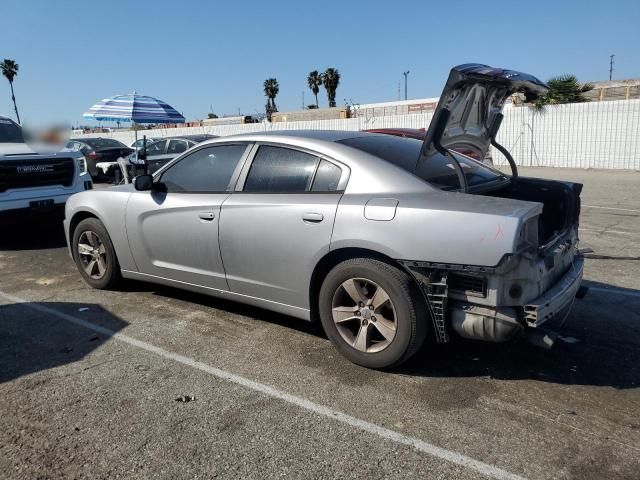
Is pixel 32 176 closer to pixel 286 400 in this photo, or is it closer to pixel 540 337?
pixel 286 400

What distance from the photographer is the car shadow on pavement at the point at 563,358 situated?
3535 millimetres

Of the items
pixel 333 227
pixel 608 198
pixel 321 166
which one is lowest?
pixel 608 198

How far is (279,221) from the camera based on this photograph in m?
3.90

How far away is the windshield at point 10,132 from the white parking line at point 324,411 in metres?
5.24

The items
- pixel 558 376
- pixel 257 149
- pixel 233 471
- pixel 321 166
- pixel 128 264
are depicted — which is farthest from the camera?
pixel 128 264

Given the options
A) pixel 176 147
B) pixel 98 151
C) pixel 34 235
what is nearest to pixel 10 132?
pixel 34 235

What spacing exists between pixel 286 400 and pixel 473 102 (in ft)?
8.00

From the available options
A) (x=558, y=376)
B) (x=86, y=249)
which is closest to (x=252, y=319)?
(x=86, y=249)

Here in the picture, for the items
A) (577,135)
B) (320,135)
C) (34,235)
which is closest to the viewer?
(320,135)

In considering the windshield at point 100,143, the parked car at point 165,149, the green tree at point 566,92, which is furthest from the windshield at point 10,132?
the green tree at point 566,92

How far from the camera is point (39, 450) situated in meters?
2.79

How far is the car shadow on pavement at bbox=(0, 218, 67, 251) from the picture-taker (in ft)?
25.7

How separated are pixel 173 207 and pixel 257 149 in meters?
0.95

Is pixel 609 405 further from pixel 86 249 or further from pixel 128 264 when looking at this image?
pixel 86 249
